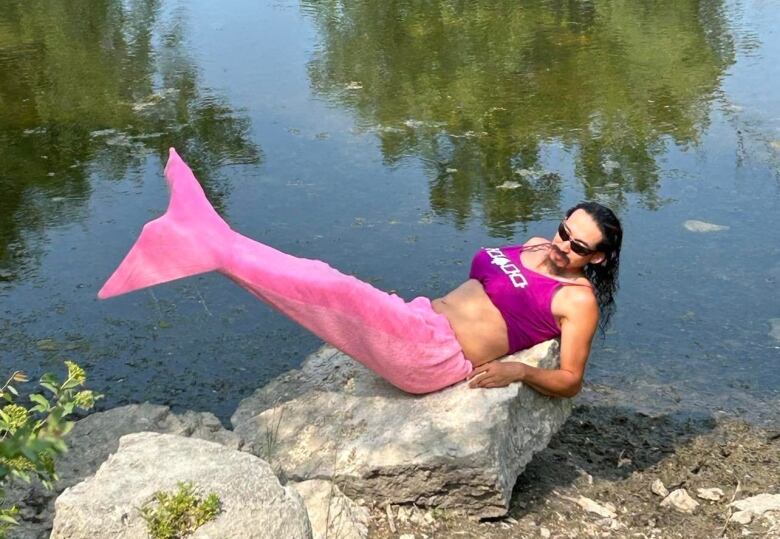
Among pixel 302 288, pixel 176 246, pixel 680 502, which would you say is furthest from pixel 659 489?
pixel 176 246

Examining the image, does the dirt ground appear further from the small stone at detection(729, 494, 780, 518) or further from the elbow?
the elbow

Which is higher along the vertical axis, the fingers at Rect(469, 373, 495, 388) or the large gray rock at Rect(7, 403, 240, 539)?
the fingers at Rect(469, 373, 495, 388)

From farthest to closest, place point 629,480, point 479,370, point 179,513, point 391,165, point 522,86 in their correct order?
point 522,86 < point 391,165 < point 629,480 < point 479,370 < point 179,513

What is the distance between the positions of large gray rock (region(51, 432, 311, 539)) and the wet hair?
1.54 m

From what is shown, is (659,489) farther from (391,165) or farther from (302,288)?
(391,165)

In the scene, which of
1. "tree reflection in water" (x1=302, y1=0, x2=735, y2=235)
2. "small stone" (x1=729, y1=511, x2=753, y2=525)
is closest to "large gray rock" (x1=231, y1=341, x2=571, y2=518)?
"small stone" (x1=729, y1=511, x2=753, y2=525)

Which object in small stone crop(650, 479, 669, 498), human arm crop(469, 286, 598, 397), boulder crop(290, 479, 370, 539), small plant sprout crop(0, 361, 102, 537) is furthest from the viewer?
small stone crop(650, 479, 669, 498)

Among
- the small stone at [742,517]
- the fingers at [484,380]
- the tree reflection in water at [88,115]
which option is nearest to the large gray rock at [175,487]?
the fingers at [484,380]

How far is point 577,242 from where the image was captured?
11.0ft

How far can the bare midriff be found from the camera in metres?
3.36

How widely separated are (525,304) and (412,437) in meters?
0.61

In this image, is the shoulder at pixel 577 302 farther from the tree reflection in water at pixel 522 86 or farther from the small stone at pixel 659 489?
the tree reflection in water at pixel 522 86

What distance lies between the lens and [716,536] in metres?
3.22

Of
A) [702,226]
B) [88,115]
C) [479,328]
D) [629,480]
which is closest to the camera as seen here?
[479,328]
